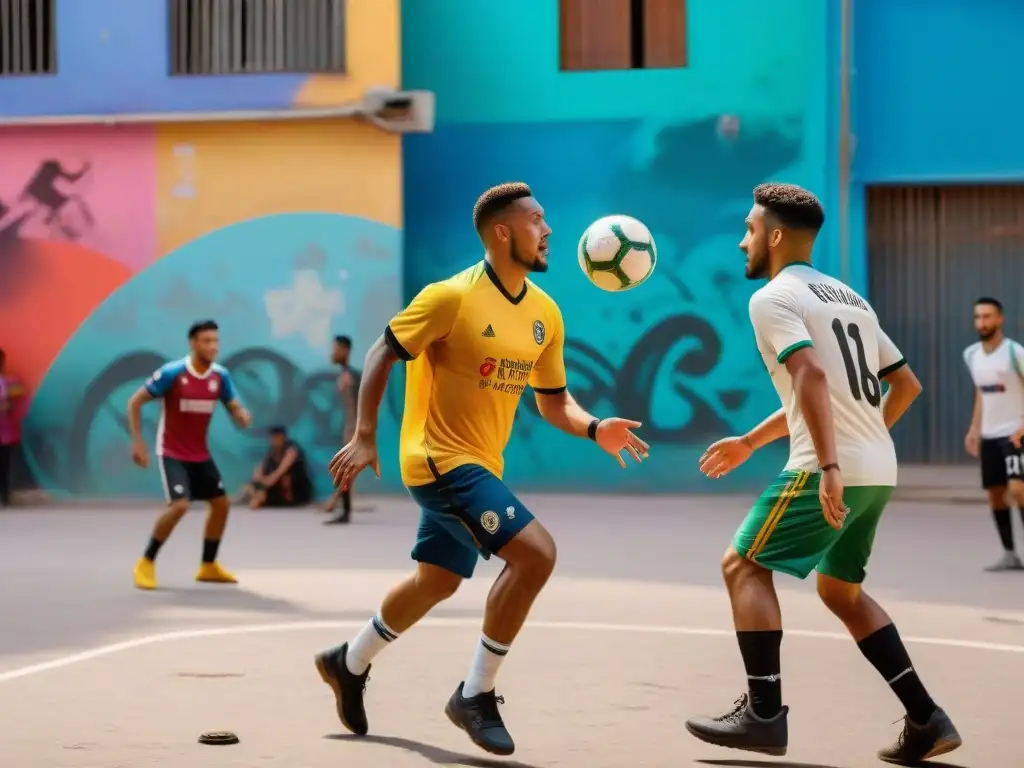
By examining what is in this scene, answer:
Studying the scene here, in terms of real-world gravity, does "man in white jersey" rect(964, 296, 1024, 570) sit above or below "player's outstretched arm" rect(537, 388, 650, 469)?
below

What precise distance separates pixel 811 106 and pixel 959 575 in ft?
30.7

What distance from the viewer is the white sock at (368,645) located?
6809 mm

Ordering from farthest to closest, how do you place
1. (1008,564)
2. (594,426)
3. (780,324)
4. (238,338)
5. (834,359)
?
1. (238,338)
2. (1008,564)
3. (594,426)
4. (834,359)
5. (780,324)

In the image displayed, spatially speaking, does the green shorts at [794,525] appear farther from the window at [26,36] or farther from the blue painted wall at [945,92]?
the window at [26,36]

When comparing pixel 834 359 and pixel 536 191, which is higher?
pixel 536 191

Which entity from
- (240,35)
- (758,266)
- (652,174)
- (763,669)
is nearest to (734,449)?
(758,266)

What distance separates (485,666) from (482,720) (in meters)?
0.20

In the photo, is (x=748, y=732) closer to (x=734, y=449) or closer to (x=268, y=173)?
(x=734, y=449)

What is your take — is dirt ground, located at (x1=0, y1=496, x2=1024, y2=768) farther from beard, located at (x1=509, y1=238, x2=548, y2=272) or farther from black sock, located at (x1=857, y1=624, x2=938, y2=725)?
beard, located at (x1=509, y1=238, x2=548, y2=272)

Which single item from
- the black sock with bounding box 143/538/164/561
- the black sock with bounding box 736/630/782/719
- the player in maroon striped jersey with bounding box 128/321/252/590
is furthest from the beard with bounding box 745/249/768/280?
the black sock with bounding box 143/538/164/561

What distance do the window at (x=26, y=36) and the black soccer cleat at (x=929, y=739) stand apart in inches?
692

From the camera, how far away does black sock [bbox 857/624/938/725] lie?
6.18 metres

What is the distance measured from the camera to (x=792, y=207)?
20.8 feet

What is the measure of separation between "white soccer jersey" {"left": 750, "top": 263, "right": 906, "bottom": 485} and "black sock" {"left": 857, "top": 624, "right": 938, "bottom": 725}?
59 cm
